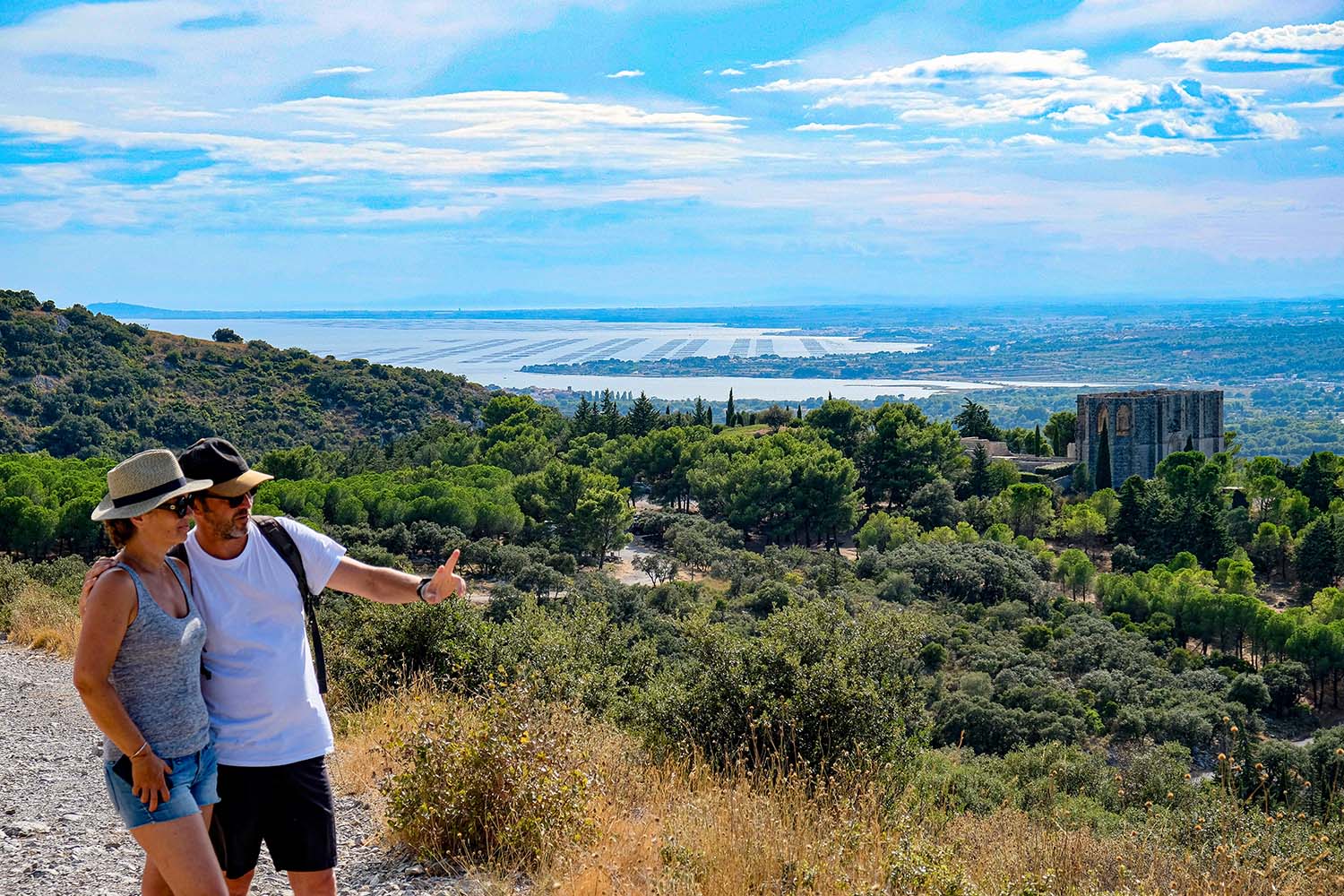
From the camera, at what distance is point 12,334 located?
50938 millimetres

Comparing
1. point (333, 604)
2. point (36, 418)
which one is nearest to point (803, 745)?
point (333, 604)

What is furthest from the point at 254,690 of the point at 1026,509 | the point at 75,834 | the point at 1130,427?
the point at 1130,427

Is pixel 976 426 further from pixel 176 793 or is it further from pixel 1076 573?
pixel 176 793

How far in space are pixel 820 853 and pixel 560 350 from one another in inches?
6038

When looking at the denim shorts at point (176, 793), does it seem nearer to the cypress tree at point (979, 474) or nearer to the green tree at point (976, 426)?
the cypress tree at point (979, 474)

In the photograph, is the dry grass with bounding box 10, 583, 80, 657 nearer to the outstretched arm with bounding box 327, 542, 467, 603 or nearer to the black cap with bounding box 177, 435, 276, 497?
the outstretched arm with bounding box 327, 542, 467, 603

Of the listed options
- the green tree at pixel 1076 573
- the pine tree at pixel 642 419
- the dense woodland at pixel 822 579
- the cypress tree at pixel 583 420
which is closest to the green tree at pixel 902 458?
the dense woodland at pixel 822 579

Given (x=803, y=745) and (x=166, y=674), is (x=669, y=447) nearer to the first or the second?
(x=803, y=745)

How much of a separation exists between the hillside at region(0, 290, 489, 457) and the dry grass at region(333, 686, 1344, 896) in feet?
137

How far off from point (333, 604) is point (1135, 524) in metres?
29.1

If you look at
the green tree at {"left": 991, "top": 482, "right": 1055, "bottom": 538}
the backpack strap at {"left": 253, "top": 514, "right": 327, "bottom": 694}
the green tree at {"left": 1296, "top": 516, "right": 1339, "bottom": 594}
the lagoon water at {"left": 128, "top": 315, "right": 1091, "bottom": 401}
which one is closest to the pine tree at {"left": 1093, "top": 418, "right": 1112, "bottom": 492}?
the green tree at {"left": 991, "top": 482, "right": 1055, "bottom": 538}

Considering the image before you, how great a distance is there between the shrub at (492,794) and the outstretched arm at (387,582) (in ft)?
3.00

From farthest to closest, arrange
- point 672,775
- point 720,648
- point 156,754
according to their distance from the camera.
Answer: point 720,648, point 672,775, point 156,754

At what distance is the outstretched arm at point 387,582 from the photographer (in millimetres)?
3008
